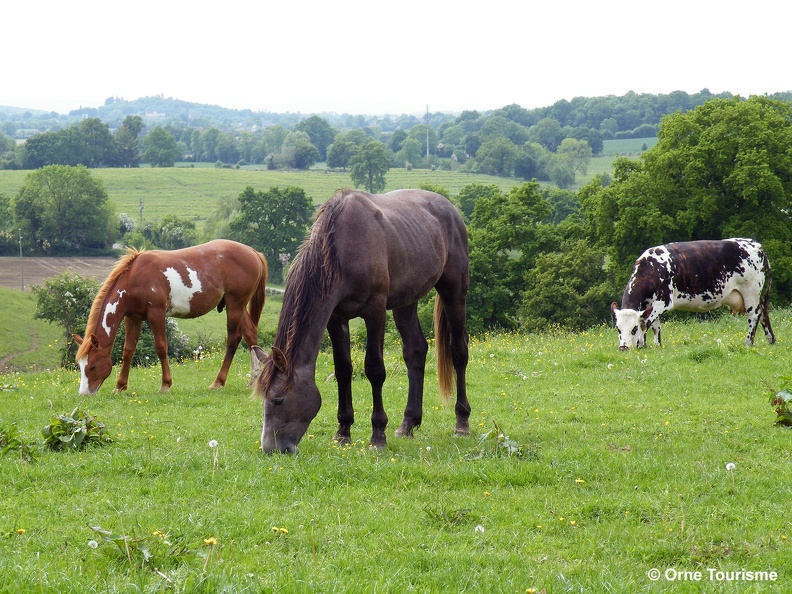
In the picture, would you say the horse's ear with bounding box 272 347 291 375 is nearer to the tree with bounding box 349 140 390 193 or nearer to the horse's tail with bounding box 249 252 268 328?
the horse's tail with bounding box 249 252 268 328

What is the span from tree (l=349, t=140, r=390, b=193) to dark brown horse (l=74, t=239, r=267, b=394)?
393 ft

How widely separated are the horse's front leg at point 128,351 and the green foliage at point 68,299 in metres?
28.6

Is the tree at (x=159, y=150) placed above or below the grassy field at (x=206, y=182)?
above

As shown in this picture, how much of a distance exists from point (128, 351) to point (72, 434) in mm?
6210

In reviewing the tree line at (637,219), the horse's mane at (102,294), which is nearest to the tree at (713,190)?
the tree line at (637,219)

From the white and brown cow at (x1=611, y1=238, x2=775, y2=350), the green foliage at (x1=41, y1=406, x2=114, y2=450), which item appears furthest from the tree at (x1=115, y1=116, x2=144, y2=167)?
the green foliage at (x1=41, y1=406, x2=114, y2=450)

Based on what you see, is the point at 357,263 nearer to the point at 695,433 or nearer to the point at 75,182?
the point at 695,433

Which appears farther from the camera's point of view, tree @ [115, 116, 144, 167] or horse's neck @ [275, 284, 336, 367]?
tree @ [115, 116, 144, 167]

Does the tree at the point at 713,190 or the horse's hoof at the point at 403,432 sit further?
the tree at the point at 713,190

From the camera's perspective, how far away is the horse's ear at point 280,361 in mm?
8016

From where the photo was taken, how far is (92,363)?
1359 cm

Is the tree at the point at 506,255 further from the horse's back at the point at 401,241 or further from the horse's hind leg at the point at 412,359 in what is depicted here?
the horse's hind leg at the point at 412,359

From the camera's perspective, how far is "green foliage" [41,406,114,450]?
27.8 ft

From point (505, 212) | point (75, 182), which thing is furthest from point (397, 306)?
point (75, 182)
